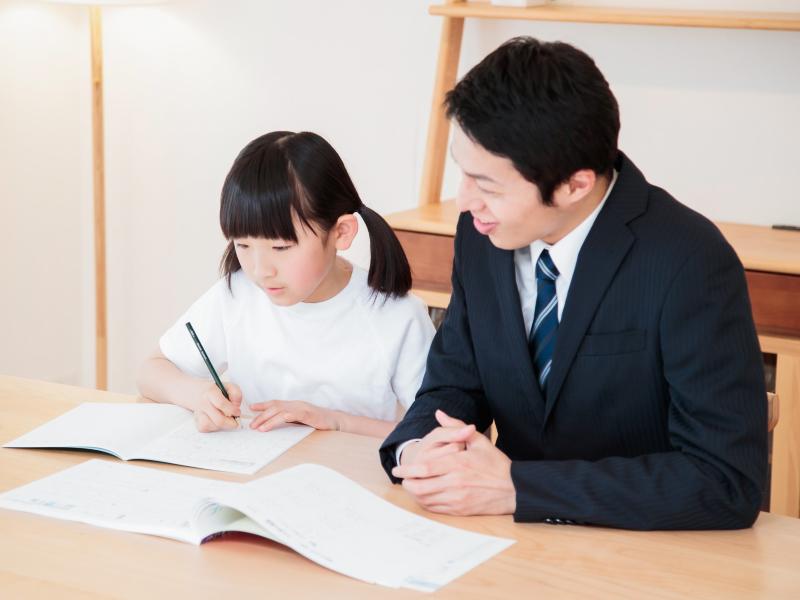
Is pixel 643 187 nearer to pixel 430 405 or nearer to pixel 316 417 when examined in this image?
pixel 430 405

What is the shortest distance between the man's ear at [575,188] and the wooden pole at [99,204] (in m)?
2.29

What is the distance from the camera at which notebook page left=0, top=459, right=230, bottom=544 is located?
4.29 feet

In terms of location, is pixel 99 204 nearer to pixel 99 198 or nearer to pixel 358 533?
pixel 99 198

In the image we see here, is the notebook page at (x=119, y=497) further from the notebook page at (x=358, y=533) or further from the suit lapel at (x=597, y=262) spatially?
the suit lapel at (x=597, y=262)

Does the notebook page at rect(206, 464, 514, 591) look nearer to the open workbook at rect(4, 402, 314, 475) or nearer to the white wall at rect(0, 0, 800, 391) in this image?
the open workbook at rect(4, 402, 314, 475)

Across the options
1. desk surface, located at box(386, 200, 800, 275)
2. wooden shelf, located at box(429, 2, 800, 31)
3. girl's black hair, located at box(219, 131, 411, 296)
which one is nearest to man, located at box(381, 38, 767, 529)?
girl's black hair, located at box(219, 131, 411, 296)

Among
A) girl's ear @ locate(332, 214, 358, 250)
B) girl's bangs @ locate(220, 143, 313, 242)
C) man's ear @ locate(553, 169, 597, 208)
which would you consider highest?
man's ear @ locate(553, 169, 597, 208)

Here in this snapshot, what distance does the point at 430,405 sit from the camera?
63.2 inches

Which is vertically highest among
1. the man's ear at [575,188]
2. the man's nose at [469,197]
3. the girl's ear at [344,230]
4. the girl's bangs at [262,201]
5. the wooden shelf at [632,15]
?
the wooden shelf at [632,15]

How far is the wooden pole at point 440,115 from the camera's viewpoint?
2977 millimetres

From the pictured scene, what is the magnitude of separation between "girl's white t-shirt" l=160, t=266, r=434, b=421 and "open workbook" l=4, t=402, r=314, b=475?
0.88ft

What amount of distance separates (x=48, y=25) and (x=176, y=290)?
3.02ft

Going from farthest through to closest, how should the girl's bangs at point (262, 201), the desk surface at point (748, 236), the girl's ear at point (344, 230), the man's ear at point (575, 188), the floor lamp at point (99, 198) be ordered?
the floor lamp at point (99, 198)
the desk surface at point (748, 236)
the girl's ear at point (344, 230)
the girl's bangs at point (262, 201)
the man's ear at point (575, 188)

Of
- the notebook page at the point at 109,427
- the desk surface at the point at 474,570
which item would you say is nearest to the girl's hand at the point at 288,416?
the notebook page at the point at 109,427
